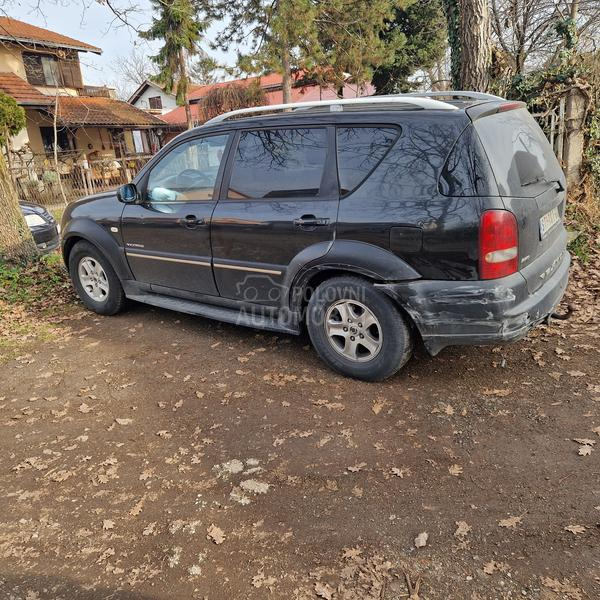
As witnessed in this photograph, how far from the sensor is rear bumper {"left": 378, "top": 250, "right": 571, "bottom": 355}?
10.3ft

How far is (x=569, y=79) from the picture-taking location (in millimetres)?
7410

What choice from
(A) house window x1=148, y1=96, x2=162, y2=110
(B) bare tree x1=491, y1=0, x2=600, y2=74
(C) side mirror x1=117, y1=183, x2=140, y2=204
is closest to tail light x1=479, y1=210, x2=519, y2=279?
(C) side mirror x1=117, y1=183, x2=140, y2=204

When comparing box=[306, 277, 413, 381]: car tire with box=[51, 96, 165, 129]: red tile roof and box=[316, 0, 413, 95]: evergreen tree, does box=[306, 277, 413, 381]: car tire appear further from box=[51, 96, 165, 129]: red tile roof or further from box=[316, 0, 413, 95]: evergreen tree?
box=[51, 96, 165, 129]: red tile roof

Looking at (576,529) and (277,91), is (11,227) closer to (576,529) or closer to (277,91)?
(576,529)

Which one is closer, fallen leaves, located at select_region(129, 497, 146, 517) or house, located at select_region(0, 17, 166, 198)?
fallen leaves, located at select_region(129, 497, 146, 517)

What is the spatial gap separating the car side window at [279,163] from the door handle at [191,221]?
13.7 inches

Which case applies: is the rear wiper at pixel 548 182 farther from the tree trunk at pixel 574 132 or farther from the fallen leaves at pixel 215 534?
the tree trunk at pixel 574 132

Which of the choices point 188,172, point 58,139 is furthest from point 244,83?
point 188,172

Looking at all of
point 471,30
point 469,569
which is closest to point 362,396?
point 469,569

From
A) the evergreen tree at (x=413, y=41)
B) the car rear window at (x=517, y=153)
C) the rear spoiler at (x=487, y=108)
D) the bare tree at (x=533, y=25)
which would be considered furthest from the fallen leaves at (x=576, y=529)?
the evergreen tree at (x=413, y=41)

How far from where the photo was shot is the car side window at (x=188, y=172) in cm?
434

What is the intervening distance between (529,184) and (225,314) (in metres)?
2.58

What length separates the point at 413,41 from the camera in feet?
75.7

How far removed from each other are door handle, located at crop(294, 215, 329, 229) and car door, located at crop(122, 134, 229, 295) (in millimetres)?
932
